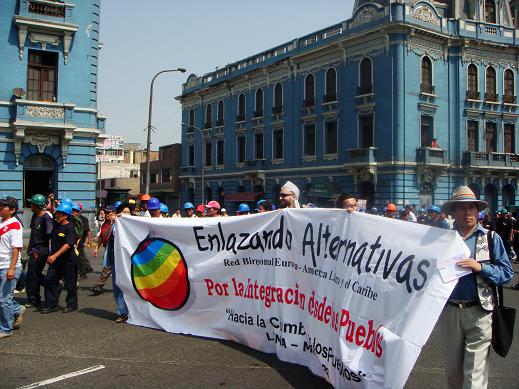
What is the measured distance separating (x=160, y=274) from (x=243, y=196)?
105 feet

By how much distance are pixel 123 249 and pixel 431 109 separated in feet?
86.2

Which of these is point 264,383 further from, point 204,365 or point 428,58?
point 428,58

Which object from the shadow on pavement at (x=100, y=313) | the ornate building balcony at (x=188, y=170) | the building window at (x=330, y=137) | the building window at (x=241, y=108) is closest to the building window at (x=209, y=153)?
the ornate building balcony at (x=188, y=170)

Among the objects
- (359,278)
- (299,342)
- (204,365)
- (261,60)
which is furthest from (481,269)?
(261,60)

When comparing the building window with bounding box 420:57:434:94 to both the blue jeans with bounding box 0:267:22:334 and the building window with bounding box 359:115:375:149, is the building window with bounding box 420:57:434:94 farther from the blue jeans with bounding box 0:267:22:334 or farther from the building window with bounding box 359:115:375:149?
the blue jeans with bounding box 0:267:22:334

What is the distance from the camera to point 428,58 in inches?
1203

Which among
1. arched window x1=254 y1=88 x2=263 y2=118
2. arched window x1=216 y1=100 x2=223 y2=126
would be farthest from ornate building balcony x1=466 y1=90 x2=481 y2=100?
arched window x1=216 y1=100 x2=223 y2=126

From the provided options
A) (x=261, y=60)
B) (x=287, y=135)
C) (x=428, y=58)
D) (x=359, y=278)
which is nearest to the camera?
(x=359, y=278)

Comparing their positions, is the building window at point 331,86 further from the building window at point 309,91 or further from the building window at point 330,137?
the building window at point 330,137

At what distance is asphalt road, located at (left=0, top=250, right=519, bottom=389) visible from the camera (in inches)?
204

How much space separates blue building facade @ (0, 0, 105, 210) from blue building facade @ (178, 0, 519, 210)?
15.0 metres

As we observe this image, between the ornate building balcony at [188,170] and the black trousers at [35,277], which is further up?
the ornate building balcony at [188,170]

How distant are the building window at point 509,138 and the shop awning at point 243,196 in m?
16.0

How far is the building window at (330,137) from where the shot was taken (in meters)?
33.0
